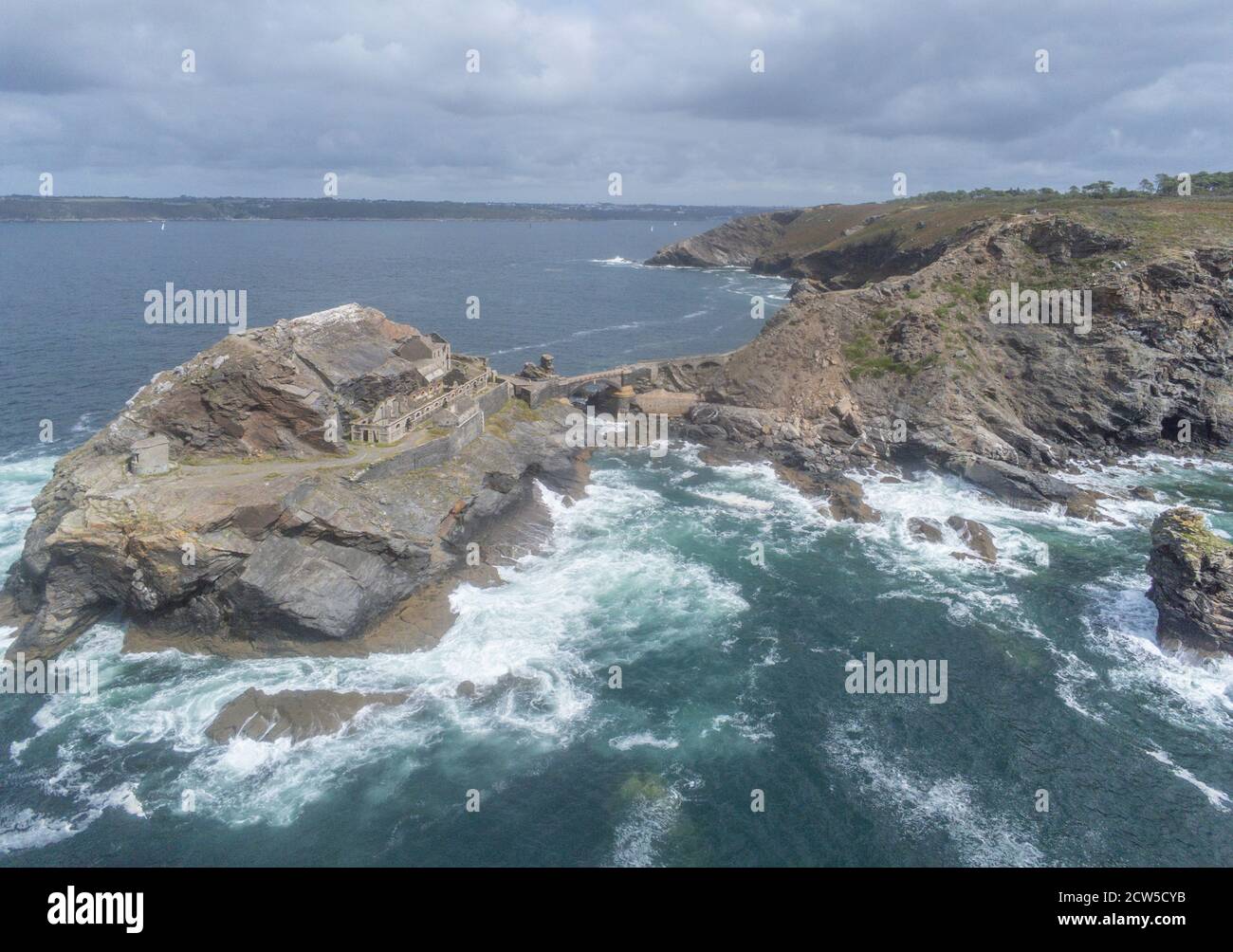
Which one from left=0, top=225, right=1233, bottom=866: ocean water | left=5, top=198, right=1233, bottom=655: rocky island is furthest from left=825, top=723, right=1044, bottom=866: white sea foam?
left=5, top=198, right=1233, bottom=655: rocky island

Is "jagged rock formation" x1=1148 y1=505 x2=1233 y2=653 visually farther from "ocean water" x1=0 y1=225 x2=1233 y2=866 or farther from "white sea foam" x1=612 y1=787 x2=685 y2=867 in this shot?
"white sea foam" x1=612 y1=787 x2=685 y2=867

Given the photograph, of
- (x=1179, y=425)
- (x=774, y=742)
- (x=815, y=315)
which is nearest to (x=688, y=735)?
(x=774, y=742)

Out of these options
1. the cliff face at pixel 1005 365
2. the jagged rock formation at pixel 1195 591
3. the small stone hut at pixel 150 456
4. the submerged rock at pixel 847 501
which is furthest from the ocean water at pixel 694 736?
the cliff face at pixel 1005 365

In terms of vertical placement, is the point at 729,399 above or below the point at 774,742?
above

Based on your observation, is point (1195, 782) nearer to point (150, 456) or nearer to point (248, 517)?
point (248, 517)

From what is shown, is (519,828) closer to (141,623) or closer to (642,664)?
(642,664)

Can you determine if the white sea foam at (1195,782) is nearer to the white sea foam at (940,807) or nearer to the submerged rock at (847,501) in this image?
the white sea foam at (940,807)

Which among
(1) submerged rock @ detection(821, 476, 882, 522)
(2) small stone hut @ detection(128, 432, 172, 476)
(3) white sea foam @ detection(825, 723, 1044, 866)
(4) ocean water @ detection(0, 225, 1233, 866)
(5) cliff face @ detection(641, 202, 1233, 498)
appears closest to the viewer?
(3) white sea foam @ detection(825, 723, 1044, 866)
